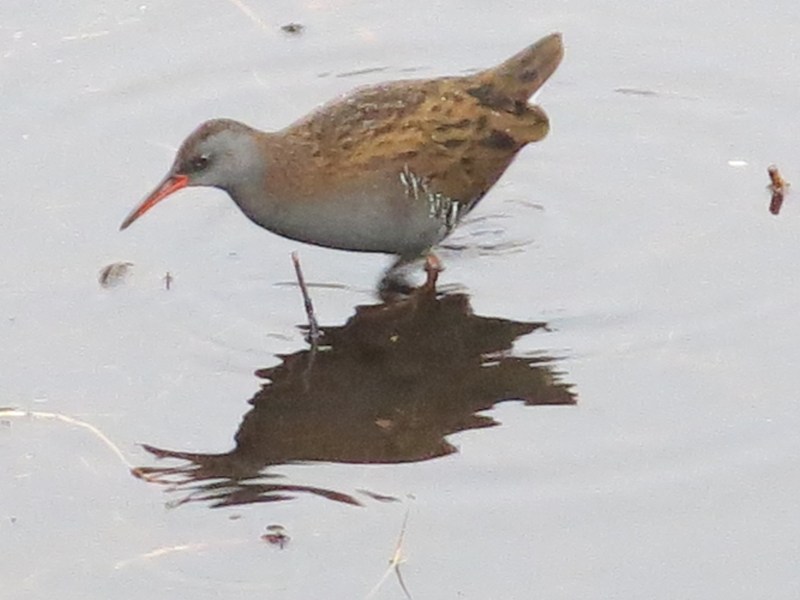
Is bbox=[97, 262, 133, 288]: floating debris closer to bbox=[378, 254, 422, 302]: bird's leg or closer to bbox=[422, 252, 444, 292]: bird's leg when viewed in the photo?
bbox=[378, 254, 422, 302]: bird's leg

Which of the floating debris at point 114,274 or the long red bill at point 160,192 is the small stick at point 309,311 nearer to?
the long red bill at point 160,192

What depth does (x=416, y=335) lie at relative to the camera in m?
6.17

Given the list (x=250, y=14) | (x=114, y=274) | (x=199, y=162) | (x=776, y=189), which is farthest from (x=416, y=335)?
(x=250, y=14)

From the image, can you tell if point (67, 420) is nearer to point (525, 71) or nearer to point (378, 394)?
point (378, 394)

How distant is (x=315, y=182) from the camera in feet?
20.6

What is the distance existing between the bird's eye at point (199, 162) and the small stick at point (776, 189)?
1780 mm

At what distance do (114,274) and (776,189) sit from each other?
208 centimetres

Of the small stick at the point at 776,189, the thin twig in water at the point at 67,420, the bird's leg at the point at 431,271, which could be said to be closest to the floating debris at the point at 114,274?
→ the thin twig in water at the point at 67,420

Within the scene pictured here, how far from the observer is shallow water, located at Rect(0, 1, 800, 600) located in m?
5.09

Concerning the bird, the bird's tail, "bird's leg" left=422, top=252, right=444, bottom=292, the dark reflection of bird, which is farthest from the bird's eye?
the bird's tail

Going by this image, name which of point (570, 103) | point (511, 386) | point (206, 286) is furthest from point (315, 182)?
point (570, 103)

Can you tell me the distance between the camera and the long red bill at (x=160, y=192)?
6168mm

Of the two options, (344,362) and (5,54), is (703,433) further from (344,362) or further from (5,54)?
(5,54)

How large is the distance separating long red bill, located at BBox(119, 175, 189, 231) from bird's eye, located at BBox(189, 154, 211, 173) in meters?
0.04
